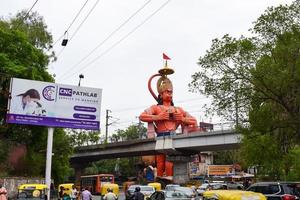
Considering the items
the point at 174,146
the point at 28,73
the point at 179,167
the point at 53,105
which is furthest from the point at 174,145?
the point at 53,105

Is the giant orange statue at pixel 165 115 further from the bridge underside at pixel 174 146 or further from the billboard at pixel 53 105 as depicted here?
the billboard at pixel 53 105

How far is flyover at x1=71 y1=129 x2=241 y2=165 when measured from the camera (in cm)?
5174

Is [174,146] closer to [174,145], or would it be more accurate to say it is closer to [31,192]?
[174,145]

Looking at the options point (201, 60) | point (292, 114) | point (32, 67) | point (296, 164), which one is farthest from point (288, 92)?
point (32, 67)

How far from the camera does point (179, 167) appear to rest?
204 feet

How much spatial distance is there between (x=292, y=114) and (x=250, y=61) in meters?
3.31

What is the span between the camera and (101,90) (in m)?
34.0

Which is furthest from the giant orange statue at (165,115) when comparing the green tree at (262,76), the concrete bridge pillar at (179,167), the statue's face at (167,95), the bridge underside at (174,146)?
the green tree at (262,76)

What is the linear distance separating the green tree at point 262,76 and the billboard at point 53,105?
11337mm

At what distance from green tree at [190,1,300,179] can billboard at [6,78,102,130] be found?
11337 millimetres

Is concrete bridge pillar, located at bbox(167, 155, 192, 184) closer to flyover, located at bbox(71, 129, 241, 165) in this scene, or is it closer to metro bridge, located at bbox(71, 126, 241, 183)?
metro bridge, located at bbox(71, 126, 241, 183)

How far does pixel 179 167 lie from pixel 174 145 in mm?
5088

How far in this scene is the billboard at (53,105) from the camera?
30812mm

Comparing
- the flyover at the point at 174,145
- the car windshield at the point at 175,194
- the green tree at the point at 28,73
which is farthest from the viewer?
the flyover at the point at 174,145
